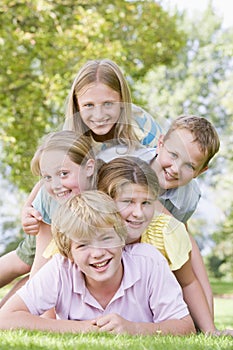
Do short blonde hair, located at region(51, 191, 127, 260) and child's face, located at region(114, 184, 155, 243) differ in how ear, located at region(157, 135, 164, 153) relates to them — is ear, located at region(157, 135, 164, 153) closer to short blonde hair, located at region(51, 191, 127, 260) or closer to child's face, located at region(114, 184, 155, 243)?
child's face, located at region(114, 184, 155, 243)

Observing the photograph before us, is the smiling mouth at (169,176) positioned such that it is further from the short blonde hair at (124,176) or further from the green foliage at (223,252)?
the green foliage at (223,252)

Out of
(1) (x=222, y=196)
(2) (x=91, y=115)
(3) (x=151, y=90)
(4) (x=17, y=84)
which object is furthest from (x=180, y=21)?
(2) (x=91, y=115)

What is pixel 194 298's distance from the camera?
4.35 meters

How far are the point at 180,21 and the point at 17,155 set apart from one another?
66.4ft

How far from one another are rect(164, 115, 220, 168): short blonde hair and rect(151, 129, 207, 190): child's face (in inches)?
1.0

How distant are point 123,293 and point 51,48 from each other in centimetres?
1069

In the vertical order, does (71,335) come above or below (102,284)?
below

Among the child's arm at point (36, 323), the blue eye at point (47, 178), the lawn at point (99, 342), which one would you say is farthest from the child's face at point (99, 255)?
the blue eye at point (47, 178)

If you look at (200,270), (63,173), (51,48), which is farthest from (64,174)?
(51,48)

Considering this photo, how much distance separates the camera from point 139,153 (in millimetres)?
4164

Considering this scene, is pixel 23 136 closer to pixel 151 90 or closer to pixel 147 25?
pixel 147 25

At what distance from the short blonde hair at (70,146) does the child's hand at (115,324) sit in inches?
33.5

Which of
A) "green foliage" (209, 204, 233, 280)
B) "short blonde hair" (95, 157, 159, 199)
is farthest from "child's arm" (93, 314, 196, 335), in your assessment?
"green foliage" (209, 204, 233, 280)

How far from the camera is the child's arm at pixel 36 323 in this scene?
3.70 metres
